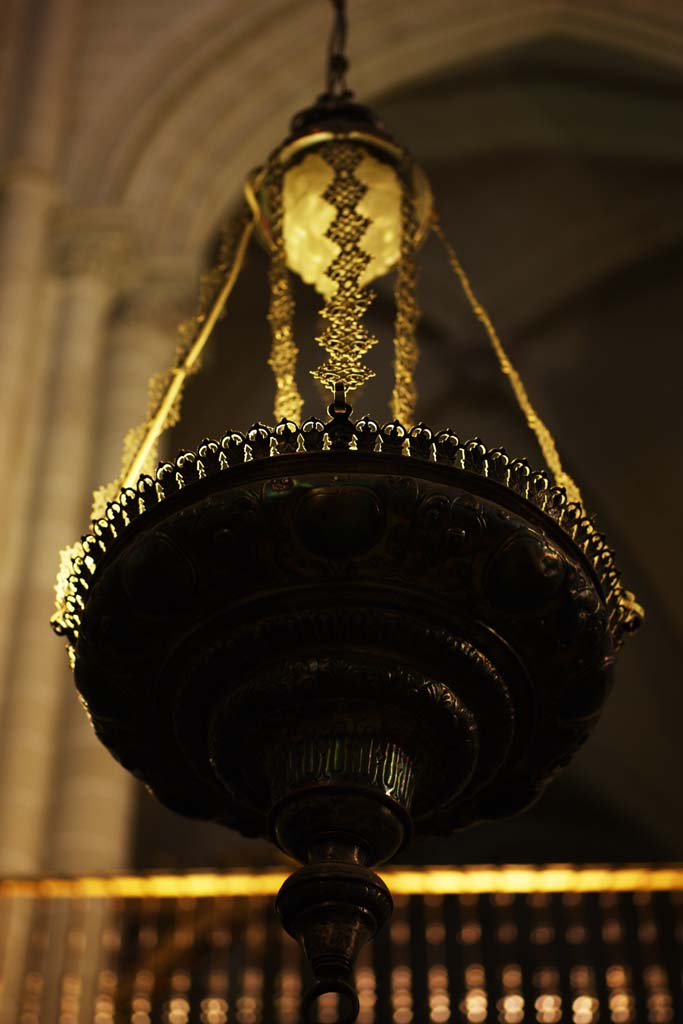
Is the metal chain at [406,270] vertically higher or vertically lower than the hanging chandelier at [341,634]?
higher

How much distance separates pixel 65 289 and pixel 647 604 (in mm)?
5508

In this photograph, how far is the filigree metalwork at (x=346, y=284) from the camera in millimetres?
2553

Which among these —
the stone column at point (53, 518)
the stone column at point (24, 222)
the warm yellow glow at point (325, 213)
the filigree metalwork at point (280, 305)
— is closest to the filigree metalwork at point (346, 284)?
the warm yellow glow at point (325, 213)

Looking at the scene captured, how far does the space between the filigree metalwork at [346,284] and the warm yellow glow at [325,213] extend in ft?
0.09

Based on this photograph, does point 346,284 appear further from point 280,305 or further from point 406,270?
point 280,305

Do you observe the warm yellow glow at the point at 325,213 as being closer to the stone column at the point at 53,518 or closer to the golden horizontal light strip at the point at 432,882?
the golden horizontal light strip at the point at 432,882

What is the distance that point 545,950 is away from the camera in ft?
32.4

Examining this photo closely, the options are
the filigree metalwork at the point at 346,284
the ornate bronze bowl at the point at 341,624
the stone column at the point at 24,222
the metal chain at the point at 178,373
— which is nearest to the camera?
the ornate bronze bowl at the point at 341,624

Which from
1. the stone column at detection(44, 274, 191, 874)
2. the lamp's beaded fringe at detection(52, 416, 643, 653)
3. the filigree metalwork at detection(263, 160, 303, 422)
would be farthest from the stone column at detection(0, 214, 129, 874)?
the lamp's beaded fringe at detection(52, 416, 643, 653)

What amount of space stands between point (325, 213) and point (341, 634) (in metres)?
1.22

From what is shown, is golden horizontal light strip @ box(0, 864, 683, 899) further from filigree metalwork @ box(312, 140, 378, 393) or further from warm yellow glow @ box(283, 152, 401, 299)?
filigree metalwork @ box(312, 140, 378, 393)

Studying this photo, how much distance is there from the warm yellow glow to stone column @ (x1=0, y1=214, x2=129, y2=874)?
3278 mm

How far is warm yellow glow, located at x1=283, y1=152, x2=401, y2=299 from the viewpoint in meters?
3.12

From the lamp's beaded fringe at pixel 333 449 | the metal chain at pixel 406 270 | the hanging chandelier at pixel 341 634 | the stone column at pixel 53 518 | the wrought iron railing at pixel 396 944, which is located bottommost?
the hanging chandelier at pixel 341 634
